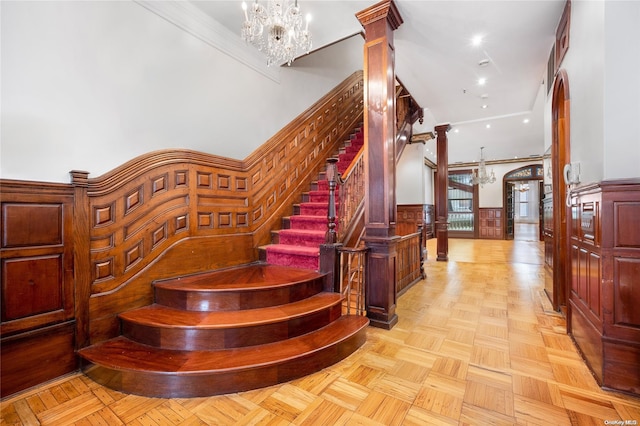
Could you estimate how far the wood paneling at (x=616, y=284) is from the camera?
1.76m

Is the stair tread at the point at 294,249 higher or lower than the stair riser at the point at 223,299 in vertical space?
higher

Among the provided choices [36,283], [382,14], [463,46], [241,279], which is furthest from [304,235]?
[463,46]

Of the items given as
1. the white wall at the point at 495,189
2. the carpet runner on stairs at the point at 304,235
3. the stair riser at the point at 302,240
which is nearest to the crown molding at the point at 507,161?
the white wall at the point at 495,189

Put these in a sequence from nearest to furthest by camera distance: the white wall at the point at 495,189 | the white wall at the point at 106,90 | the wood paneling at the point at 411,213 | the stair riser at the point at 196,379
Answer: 1. the stair riser at the point at 196,379
2. the white wall at the point at 106,90
3. the wood paneling at the point at 411,213
4. the white wall at the point at 495,189

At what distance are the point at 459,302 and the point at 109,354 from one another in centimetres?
374

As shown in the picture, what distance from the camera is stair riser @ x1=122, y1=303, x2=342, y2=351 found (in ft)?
6.61

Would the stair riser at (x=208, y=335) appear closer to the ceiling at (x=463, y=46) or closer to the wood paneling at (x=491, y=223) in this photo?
the ceiling at (x=463, y=46)

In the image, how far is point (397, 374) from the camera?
6.62 feet

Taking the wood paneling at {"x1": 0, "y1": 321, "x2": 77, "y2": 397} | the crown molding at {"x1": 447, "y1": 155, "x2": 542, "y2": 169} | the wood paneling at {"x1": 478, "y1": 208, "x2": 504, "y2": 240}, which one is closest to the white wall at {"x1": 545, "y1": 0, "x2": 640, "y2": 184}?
the wood paneling at {"x1": 0, "y1": 321, "x2": 77, "y2": 397}

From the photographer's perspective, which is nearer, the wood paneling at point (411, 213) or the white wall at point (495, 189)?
the wood paneling at point (411, 213)

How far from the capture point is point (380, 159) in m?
2.83

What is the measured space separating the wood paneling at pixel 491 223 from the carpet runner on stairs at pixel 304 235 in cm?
966

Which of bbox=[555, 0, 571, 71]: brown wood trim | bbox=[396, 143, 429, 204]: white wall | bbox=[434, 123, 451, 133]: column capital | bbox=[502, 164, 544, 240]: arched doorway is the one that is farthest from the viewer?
bbox=[502, 164, 544, 240]: arched doorway

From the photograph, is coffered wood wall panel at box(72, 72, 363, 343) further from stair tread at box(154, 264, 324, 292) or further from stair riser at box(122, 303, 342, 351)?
stair riser at box(122, 303, 342, 351)
